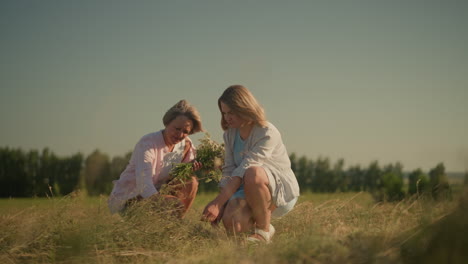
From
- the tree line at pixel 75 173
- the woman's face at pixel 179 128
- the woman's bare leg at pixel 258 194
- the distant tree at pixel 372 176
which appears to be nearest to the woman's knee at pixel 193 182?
the woman's face at pixel 179 128

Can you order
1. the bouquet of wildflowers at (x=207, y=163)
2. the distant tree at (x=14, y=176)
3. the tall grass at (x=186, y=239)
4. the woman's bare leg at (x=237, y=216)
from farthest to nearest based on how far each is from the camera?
the distant tree at (x=14, y=176) < the bouquet of wildflowers at (x=207, y=163) < the woman's bare leg at (x=237, y=216) < the tall grass at (x=186, y=239)

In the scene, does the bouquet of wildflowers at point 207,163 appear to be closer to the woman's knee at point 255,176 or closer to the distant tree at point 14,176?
the woman's knee at point 255,176

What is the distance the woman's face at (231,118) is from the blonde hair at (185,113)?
2.53ft

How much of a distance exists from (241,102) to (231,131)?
0.56 metres

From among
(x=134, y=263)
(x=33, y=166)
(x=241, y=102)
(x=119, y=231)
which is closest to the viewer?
(x=134, y=263)

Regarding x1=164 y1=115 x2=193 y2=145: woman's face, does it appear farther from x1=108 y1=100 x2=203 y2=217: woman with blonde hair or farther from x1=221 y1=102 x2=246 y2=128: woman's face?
x1=221 y1=102 x2=246 y2=128: woman's face

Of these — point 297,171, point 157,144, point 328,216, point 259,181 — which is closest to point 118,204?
point 157,144

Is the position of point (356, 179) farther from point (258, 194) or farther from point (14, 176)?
point (14, 176)

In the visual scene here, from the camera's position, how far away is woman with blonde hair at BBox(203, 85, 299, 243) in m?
4.16

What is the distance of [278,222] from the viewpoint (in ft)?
17.9

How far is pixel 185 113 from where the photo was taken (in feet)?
17.2

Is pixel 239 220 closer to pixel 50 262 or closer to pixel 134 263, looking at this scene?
pixel 134 263

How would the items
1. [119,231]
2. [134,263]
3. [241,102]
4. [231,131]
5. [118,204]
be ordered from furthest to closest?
[118,204] → [231,131] → [241,102] → [119,231] → [134,263]

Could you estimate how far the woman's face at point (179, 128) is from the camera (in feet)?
16.9
